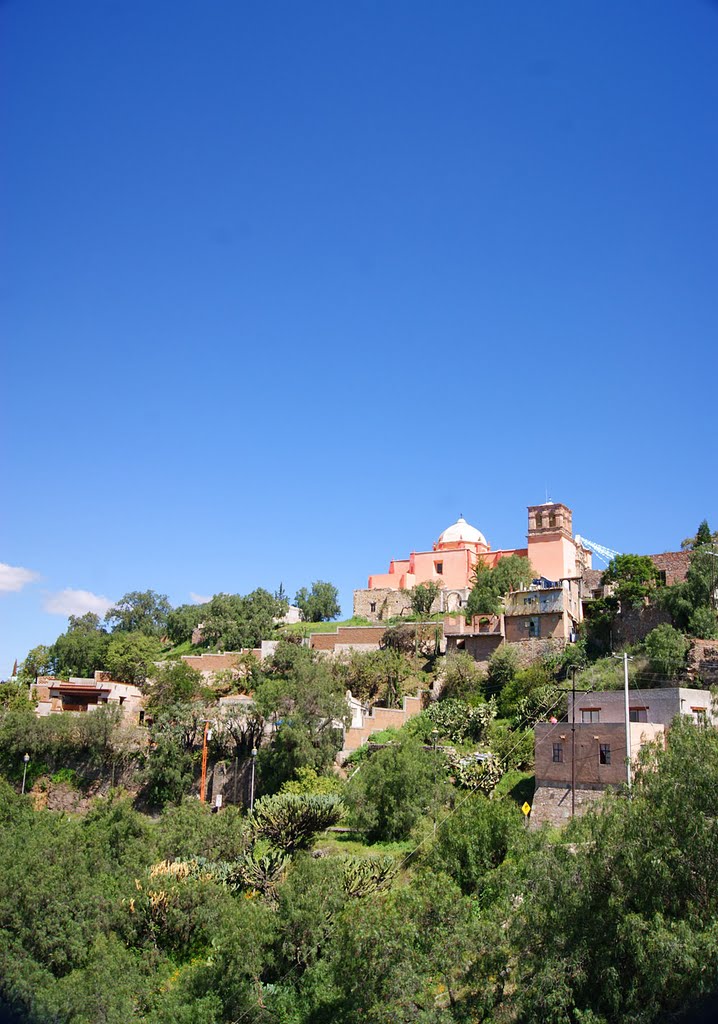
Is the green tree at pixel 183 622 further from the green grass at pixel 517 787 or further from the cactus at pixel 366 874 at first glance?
the cactus at pixel 366 874

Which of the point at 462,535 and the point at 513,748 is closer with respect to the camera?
the point at 513,748

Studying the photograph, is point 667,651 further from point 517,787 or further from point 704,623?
point 517,787

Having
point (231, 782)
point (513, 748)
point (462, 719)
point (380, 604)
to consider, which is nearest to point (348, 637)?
point (380, 604)

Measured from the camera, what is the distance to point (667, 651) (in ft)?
107

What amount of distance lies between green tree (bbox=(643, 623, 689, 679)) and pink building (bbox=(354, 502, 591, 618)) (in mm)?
11848

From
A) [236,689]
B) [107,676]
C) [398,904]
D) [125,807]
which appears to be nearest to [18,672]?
[107,676]

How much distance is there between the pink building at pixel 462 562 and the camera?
47219 millimetres

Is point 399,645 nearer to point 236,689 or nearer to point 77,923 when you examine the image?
point 236,689

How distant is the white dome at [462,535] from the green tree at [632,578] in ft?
36.0

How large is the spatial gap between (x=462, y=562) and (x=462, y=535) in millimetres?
2662

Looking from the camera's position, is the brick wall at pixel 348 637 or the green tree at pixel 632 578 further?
the brick wall at pixel 348 637

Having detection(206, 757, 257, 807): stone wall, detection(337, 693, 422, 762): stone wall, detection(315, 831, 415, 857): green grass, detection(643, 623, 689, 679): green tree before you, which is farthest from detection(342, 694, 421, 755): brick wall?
detection(643, 623, 689, 679): green tree

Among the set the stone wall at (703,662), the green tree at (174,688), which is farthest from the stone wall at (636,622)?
the green tree at (174,688)

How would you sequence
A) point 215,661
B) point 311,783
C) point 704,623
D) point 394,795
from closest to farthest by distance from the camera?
1. point 394,795
2. point 311,783
3. point 704,623
4. point 215,661
